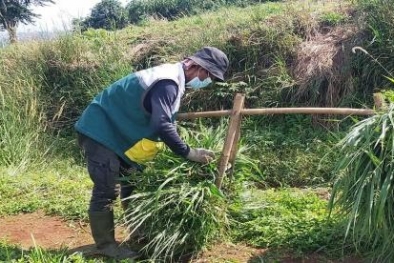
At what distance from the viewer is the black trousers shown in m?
4.01

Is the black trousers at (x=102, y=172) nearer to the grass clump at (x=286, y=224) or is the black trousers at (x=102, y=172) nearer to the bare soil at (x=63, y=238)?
the bare soil at (x=63, y=238)

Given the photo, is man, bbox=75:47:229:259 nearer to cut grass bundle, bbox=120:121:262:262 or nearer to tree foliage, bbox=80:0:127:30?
cut grass bundle, bbox=120:121:262:262

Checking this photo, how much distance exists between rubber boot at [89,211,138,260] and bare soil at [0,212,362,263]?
228 millimetres

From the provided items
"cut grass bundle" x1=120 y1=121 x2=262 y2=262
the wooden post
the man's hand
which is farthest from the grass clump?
the man's hand

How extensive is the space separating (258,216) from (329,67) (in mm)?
3368

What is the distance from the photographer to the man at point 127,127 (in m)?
3.83

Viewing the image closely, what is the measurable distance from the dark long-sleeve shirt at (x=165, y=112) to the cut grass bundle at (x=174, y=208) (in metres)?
0.26

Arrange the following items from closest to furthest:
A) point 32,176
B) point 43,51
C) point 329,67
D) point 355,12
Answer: point 32,176, point 329,67, point 355,12, point 43,51

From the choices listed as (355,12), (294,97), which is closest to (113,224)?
(294,97)

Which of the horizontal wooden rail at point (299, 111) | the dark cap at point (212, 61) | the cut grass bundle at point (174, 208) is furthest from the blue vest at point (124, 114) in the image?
the horizontal wooden rail at point (299, 111)

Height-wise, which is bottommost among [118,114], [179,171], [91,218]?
[91,218]

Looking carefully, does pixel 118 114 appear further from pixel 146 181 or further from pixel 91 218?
pixel 91 218

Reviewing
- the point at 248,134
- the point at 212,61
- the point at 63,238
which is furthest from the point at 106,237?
the point at 248,134

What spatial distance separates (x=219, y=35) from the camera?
827 centimetres
